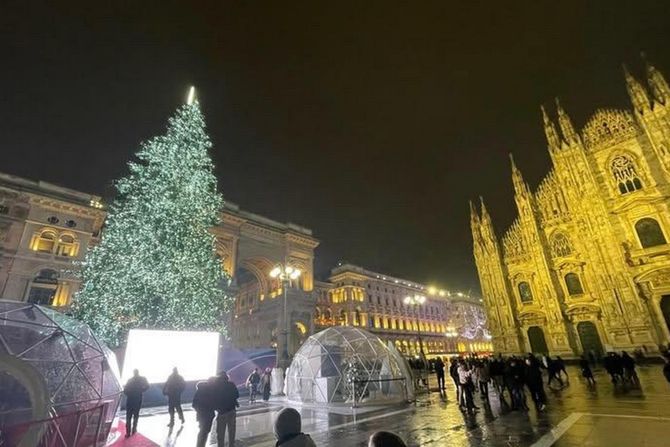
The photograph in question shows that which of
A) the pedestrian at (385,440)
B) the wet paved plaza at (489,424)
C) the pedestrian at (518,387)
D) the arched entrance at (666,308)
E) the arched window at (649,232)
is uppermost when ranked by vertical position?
the arched window at (649,232)

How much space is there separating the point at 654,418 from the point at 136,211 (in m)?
21.9

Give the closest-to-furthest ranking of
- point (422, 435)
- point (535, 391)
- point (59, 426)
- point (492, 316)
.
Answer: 1. point (59, 426)
2. point (422, 435)
3. point (535, 391)
4. point (492, 316)

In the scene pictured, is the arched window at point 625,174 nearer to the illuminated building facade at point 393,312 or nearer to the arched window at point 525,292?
the arched window at point 525,292

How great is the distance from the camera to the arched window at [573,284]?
30.6 metres

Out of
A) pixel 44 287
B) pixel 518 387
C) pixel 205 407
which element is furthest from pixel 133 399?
pixel 44 287

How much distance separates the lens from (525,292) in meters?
34.5

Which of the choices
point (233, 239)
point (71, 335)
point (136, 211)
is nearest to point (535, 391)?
point (71, 335)

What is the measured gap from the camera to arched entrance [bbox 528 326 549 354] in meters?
31.6

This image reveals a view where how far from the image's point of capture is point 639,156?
28.8m

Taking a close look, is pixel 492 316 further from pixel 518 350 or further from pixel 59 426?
pixel 59 426

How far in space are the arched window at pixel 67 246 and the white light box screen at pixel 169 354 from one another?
2566 cm

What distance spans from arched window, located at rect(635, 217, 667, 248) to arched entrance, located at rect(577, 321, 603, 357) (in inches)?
341

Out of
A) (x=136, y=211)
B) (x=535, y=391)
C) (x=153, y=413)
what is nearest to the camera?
(x=535, y=391)

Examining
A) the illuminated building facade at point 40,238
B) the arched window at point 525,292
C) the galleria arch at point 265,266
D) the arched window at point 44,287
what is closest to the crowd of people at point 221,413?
the galleria arch at point 265,266
